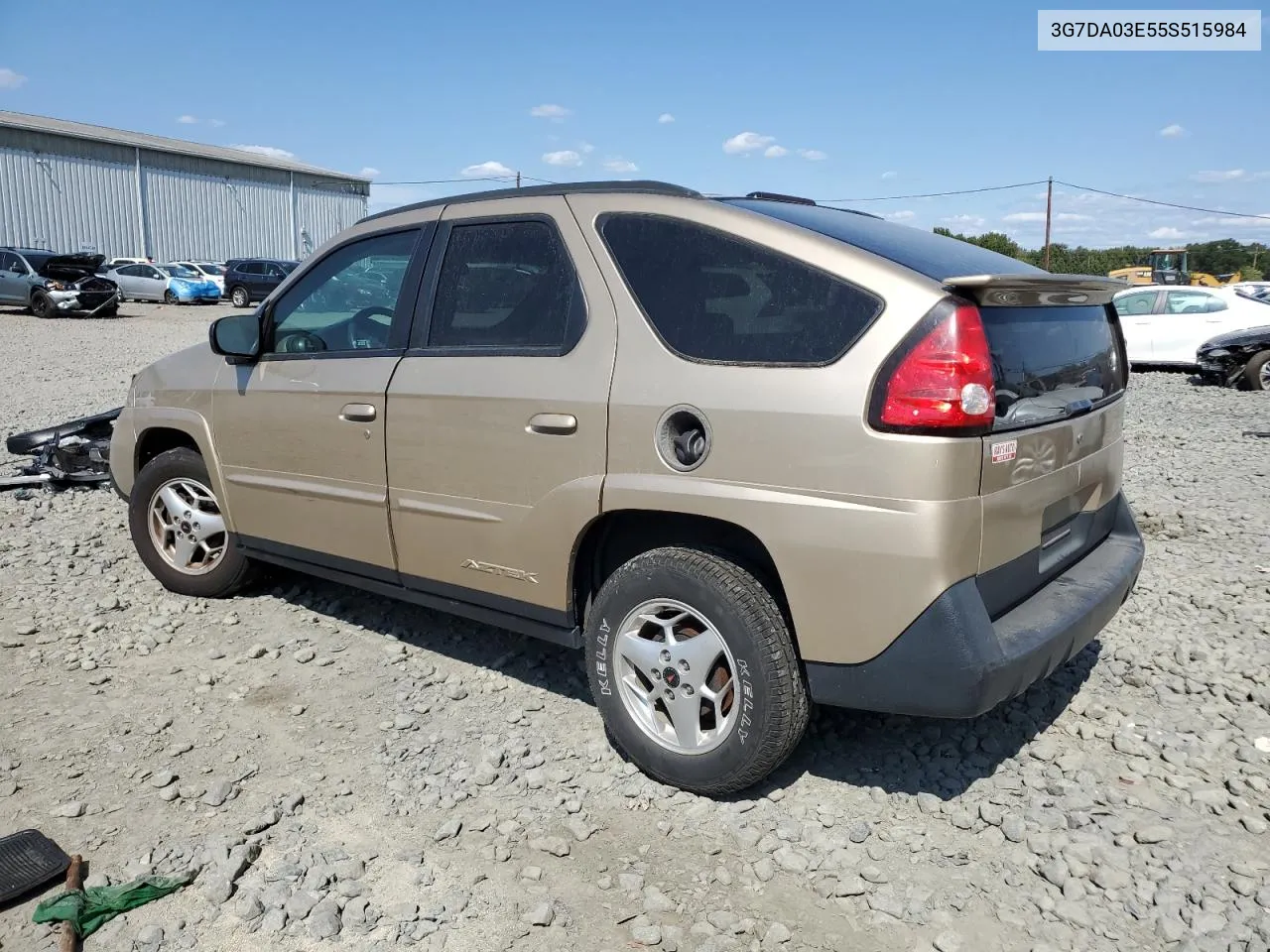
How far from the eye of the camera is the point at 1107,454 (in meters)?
3.46

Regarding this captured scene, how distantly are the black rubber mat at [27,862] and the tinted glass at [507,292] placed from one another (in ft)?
6.70

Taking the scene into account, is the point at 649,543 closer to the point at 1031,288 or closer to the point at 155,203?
the point at 1031,288

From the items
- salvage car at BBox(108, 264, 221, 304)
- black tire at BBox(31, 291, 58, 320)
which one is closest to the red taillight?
black tire at BBox(31, 291, 58, 320)

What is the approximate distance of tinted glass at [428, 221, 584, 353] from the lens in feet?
11.0

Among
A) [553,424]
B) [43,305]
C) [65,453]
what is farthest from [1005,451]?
[43,305]

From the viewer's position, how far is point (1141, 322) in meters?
16.1

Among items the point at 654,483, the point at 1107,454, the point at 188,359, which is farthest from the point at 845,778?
the point at 188,359

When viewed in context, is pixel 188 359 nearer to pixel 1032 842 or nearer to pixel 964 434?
pixel 964 434

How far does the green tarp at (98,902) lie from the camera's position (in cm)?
254

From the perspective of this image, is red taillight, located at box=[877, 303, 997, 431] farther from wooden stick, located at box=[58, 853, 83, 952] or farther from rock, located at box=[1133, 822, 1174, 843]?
wooden stick, located at box=[58, 853, 83, 952]

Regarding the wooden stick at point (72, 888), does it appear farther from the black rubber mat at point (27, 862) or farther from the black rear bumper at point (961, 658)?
the black rear bumper at point (961, 658)

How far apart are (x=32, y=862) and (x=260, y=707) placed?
1.10m

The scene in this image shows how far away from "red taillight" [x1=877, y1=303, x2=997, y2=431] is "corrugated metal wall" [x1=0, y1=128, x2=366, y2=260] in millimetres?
43124

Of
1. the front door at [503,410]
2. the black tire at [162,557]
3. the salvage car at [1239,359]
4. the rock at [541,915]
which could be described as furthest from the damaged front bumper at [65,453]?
the salvage car at [1239,359]
